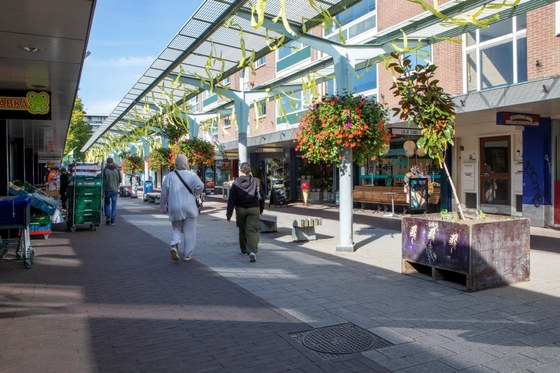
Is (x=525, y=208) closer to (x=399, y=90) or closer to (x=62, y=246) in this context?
(x=399, y=90)

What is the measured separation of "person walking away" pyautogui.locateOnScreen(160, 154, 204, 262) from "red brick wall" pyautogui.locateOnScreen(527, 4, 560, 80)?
873 centimetres

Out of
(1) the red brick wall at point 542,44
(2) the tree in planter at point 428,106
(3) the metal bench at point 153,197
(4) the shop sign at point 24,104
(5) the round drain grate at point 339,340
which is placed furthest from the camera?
(3) the metal bench at point 153,197

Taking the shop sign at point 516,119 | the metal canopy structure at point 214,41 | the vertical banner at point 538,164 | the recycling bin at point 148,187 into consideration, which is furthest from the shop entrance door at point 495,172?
the recycling bin at point 148,187

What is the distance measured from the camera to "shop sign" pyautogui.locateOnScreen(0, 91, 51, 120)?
9.36 meters

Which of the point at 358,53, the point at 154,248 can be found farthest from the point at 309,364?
the point at 358,53

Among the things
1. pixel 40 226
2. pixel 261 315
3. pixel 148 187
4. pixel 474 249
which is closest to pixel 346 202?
pixel 474 249

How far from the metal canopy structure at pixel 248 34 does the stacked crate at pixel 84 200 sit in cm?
369

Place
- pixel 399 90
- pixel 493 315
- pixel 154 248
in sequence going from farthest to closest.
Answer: pixel 154 248 → pixel 399 90 → pixel 493 315

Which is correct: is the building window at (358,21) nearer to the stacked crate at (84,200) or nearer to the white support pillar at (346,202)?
the white support pillar at (346,202)

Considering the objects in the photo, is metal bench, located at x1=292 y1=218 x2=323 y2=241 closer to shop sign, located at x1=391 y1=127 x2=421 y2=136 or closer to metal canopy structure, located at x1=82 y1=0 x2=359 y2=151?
metal canopy structure, located at x1=82 y1=0 x2=359 y2=151

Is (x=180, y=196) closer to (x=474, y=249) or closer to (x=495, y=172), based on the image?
(x=474, y=249)

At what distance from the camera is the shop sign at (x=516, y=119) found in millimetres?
11023

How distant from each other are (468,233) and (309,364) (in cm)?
300

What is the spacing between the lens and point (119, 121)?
86.6 ft
